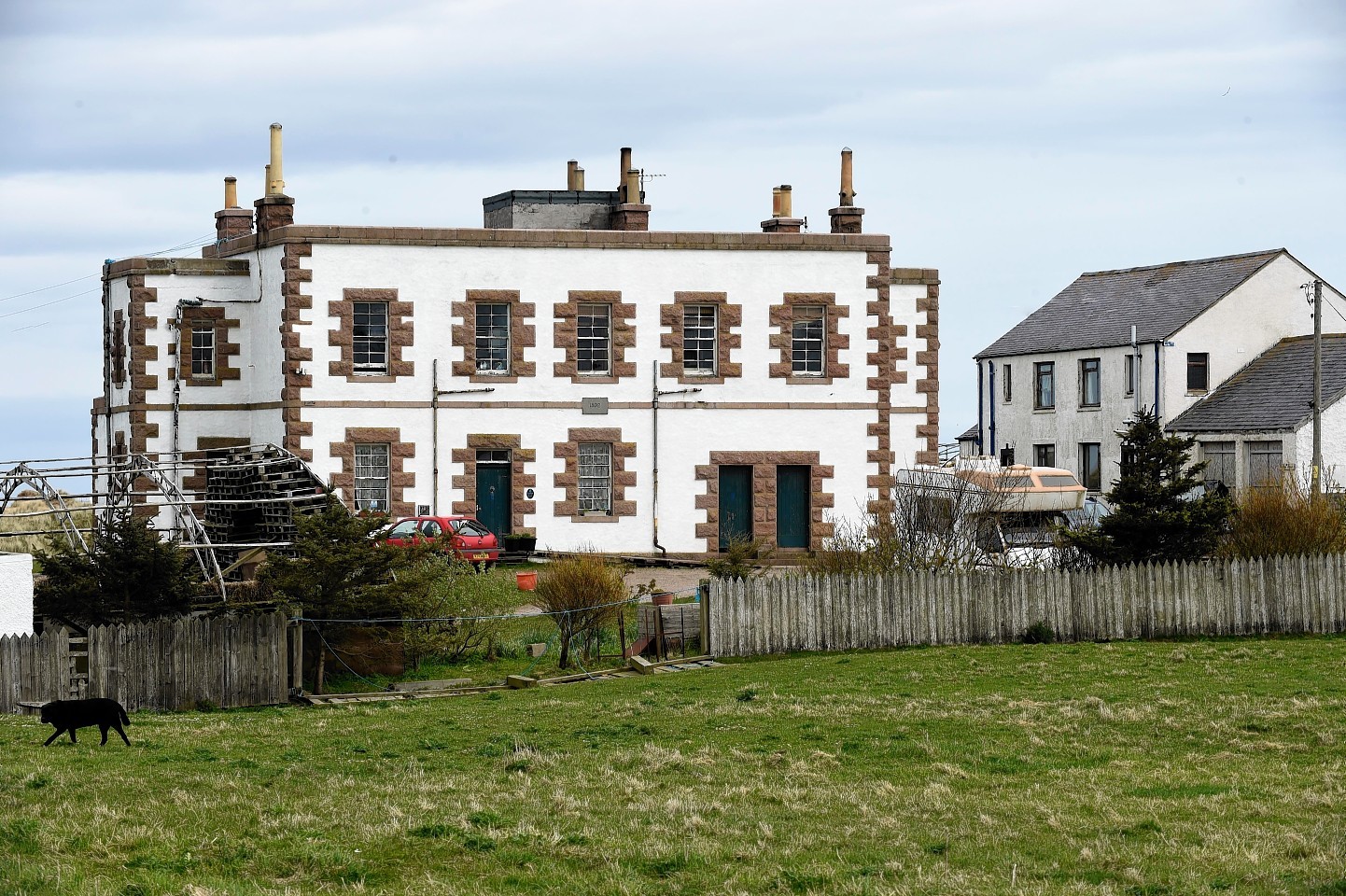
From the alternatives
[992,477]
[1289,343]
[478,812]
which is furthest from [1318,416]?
→ [478,812]

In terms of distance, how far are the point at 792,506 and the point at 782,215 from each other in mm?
8265

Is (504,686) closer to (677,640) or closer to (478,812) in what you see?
(677,640)

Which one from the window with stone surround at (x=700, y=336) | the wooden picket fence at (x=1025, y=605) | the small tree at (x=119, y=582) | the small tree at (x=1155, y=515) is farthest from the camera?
the window with stone surround at (x=700, y=336)

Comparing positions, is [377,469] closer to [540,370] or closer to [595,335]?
[540,370]

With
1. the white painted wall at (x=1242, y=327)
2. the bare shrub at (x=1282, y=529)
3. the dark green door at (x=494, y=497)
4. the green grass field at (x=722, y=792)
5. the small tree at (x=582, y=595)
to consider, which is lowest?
the green grass field at (x=722, y=792)

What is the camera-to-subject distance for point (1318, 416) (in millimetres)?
48406

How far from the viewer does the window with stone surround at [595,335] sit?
133 feet

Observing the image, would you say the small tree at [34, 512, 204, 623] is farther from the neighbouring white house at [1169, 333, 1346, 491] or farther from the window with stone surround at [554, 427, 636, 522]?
the neighbouring white house at [1169, 333, 1346, 491]

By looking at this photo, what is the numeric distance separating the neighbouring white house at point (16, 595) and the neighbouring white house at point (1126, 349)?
38.9m

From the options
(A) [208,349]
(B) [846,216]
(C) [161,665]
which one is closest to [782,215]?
(B) [846,216]

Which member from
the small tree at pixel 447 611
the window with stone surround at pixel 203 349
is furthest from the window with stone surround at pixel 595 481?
the small tree at pixel 447 611

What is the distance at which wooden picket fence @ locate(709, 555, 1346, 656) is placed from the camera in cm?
2664

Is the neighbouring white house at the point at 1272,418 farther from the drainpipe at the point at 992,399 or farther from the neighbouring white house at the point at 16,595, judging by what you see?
the neighbouring white house at the point at 16,595

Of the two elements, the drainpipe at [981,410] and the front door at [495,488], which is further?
the drainpipe at [981,410]
